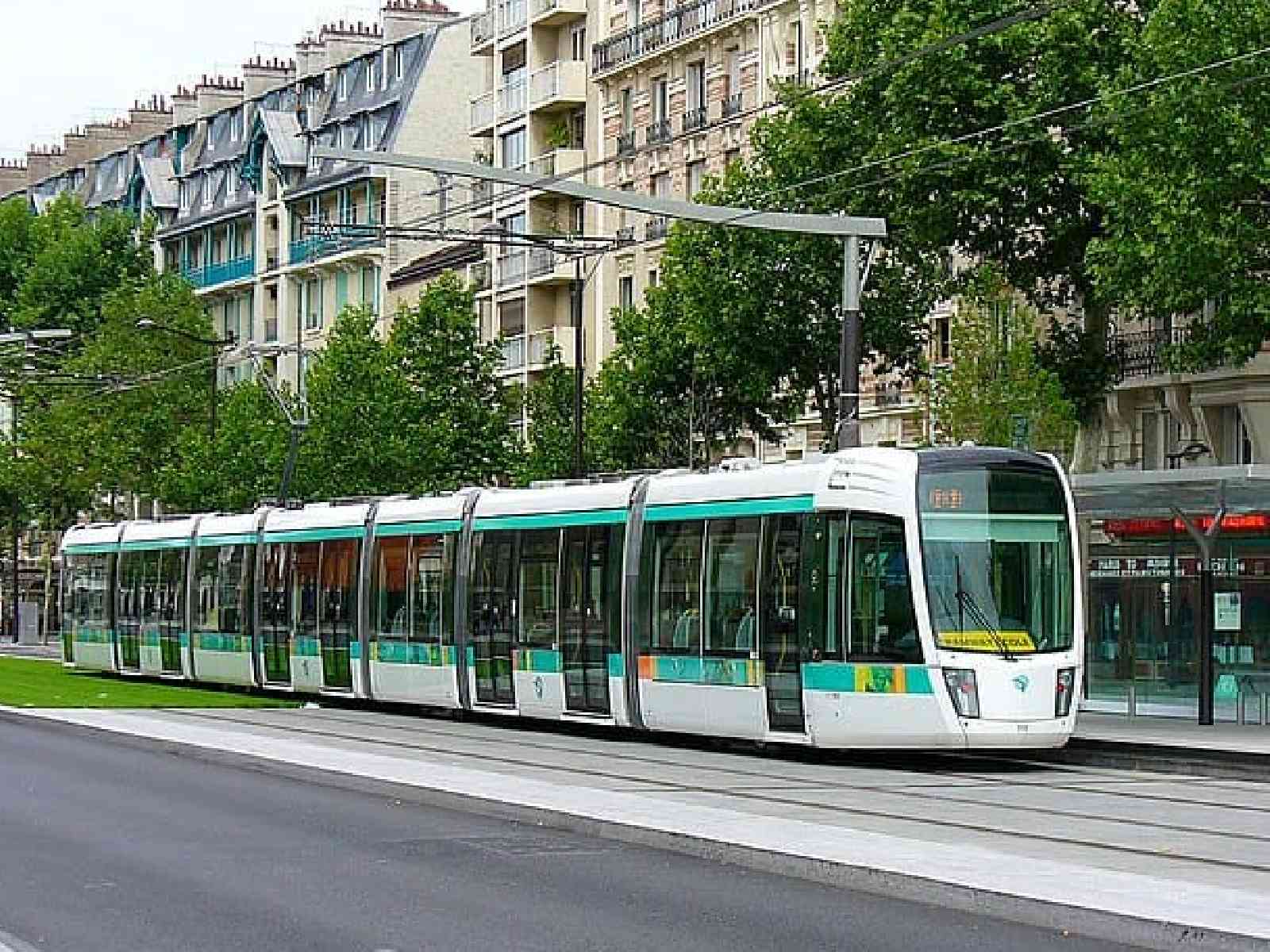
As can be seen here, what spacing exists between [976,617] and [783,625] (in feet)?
7.00

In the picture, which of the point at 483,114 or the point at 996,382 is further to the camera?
the point at 483,114

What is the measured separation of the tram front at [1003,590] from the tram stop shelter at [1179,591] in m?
3.46

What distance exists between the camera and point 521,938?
1284cm

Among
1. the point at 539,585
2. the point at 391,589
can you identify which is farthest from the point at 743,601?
the point at 391,589

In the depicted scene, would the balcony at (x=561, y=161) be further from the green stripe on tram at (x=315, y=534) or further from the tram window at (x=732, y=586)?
the tram window at (x=732, y=586)

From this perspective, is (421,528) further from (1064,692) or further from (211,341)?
(211,341)

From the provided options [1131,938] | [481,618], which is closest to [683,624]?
[481,618]

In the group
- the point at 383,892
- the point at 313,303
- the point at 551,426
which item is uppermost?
the point at 313,303

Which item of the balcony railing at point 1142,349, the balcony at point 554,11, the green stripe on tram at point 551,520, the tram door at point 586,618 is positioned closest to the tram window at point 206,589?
the green stripe on tram at point 551,520

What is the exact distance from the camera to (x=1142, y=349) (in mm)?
51656

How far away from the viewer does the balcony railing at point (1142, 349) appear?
164ft

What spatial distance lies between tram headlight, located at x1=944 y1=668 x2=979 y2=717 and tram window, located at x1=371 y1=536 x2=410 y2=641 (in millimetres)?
12271

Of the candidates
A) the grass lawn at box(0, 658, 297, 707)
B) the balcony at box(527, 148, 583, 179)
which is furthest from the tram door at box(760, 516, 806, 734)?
the balcony at box(527, 148, 583, 179)

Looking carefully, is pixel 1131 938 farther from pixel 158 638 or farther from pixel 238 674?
pixel 158 638
